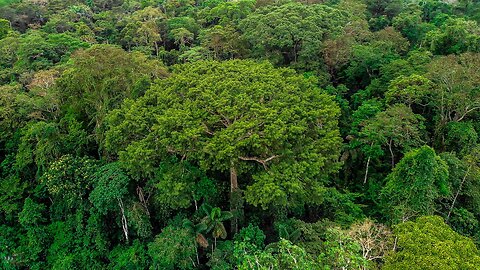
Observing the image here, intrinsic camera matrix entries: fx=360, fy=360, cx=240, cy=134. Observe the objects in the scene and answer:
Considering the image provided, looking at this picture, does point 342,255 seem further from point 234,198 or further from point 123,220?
point 123,220

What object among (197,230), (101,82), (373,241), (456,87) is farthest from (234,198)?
(456,87)

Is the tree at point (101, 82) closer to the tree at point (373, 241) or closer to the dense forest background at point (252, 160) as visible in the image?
the dense forest background at point (252, 160)

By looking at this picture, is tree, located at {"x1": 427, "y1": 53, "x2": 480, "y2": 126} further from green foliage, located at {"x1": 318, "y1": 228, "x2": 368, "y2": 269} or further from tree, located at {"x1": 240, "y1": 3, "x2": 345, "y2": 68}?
green foliage, located at {"x1": 318, "y1": 228, "x2": 368, "y2": 269}

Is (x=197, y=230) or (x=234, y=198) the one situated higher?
(x=234, y=198)

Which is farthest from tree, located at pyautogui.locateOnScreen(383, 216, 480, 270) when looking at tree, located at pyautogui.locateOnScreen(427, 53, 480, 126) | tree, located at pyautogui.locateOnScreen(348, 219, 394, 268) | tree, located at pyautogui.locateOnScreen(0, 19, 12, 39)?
tree, located at pyautogui.locateOnScreen(0, 19, 12, 39)

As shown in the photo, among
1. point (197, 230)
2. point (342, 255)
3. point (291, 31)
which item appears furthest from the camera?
point (291, 31)

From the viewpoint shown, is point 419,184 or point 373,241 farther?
point 419,184

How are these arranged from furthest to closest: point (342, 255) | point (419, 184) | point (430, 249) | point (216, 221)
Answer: point (419, 184) < point (216, 221) < point (430, 249) < point (342, 255)

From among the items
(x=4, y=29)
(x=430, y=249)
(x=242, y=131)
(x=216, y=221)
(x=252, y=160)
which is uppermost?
(x=242, y=131)
